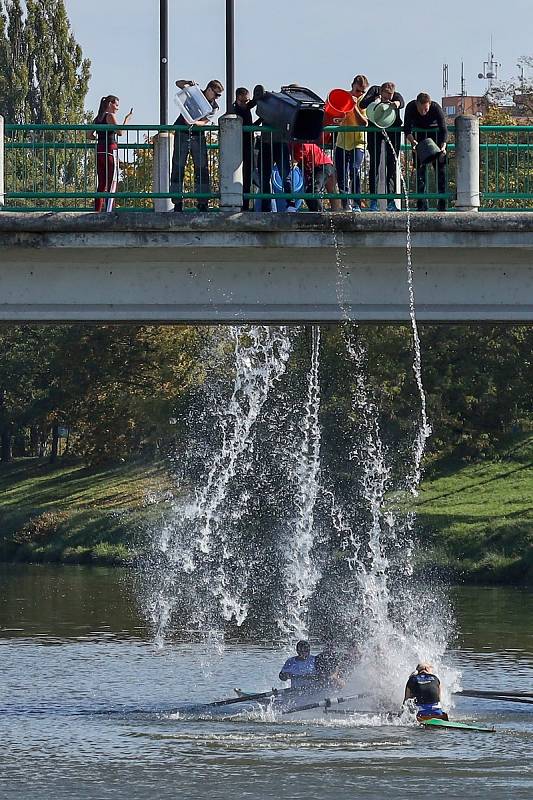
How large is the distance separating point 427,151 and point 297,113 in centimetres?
165

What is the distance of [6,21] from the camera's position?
6931 cm

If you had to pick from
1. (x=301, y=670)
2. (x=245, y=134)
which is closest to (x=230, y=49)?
(x=245, y=134)

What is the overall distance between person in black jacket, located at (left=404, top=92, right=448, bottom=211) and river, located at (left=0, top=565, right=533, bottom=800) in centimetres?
658

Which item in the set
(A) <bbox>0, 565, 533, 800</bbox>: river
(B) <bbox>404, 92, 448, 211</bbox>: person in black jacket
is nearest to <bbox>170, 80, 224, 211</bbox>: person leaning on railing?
(B) <bbox>404, 92, 448, 211</bbox>: person in black jacket

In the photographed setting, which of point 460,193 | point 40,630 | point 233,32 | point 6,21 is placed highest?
point 6,21

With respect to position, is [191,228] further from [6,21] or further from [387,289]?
[6,21]

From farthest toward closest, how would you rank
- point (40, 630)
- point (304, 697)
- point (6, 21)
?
point (6, 21)
point (40, 630)
point (304, 697)

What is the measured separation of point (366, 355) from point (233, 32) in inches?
958

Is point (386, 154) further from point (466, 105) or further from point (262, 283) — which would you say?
point (466, 105)

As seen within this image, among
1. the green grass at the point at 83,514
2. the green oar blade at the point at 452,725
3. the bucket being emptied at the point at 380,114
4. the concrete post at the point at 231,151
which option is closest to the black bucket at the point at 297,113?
the concrete post at the point at 231,151

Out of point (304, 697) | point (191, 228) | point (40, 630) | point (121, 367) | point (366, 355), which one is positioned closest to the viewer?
point (191, 228)

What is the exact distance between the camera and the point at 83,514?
51.7 meters

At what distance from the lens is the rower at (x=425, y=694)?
71.4ft

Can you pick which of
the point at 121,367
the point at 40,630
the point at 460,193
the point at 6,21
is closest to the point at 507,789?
the point at 460,193
